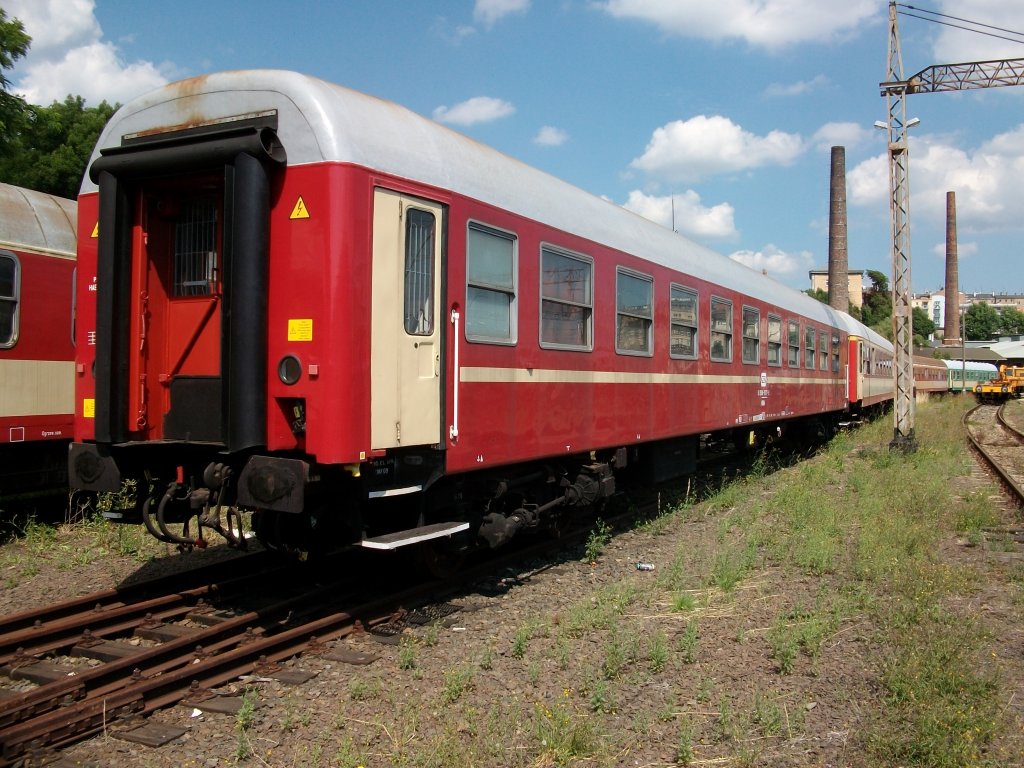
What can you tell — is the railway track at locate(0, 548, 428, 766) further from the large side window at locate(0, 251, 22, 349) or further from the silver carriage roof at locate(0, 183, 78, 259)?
the silver carriage roof at locate(0, 183, 78, 259)

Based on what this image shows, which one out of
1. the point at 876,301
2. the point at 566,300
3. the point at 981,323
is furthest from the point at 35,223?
the point at 981,323

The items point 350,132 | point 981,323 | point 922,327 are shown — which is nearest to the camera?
point 350,132

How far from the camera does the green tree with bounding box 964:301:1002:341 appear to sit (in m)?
128

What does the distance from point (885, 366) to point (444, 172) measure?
1065 inches

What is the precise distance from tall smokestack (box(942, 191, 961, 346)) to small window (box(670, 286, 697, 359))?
7379 centimetres

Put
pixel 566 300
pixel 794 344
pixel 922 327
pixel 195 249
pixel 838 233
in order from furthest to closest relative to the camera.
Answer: pixel 922 327
pixel 838 233
pixel 794 344
pixel 566 300
pixel 195 249

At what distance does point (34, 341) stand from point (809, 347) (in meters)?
13.9

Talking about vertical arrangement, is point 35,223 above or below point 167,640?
above

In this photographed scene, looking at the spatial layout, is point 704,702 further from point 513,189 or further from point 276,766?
point 513,189

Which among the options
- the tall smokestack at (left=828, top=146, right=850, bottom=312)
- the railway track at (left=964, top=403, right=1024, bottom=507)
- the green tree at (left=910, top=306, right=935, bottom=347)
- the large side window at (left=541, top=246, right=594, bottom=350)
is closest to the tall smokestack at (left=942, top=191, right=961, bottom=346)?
the green tree at (left=910, top=306, right=935, bottom=347)

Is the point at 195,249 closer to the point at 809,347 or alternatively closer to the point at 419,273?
the point at 419,273

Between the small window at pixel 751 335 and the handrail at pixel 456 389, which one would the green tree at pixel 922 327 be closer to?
the small window at pixel 751 335

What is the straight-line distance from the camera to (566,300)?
7594mm

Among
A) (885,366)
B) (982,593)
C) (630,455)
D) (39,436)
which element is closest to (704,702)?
(982,593)
